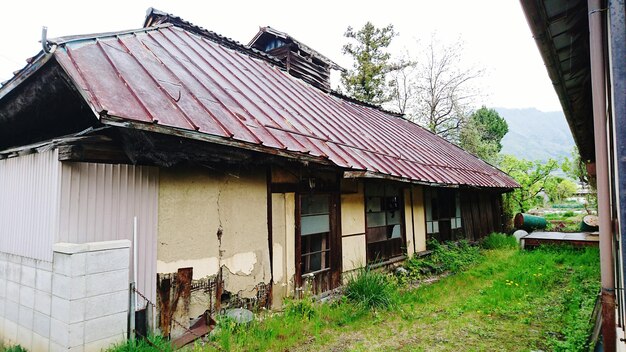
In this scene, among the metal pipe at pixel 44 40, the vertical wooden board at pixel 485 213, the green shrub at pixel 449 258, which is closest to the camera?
the metal pipe at pixel 44 40

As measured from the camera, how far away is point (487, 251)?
12828mm

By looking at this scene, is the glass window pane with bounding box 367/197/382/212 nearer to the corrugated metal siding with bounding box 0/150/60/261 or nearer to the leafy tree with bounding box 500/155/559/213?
the corrugated metal siding with bounding box 0/150/60/261

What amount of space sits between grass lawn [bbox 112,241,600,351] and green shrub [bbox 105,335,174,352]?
1.37 ft

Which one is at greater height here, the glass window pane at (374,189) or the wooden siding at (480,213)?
the glass window pane at (374,189)

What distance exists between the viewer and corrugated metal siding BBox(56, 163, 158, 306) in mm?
3887

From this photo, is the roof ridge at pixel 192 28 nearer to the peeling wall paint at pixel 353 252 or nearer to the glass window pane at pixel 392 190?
the glass window pane at pixel 392 190

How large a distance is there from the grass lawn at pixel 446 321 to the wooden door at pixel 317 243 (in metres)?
0.54

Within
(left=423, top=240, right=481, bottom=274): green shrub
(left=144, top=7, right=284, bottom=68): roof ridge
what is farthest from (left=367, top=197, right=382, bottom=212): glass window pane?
(left=144, top=7, right=284, bottom=68): roof ridge

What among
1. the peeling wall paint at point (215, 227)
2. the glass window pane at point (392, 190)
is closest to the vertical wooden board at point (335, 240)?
the peeling wall paint at point (215, 227)

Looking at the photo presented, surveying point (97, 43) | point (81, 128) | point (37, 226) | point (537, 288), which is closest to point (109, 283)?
point (37, 226)

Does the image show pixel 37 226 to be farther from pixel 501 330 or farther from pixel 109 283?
pixel 501 330


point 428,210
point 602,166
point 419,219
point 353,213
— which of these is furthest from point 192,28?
point 602,166

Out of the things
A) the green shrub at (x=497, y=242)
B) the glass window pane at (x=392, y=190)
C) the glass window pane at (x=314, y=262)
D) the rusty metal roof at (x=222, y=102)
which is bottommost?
the green shrub at (x=497, y=242)

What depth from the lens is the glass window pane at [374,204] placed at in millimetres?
8562
